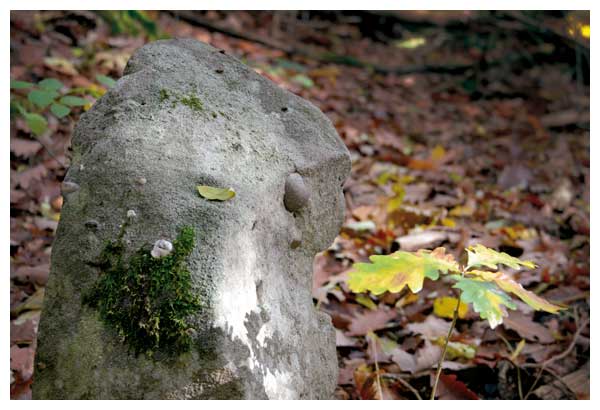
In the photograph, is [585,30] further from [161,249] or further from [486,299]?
[161,249]

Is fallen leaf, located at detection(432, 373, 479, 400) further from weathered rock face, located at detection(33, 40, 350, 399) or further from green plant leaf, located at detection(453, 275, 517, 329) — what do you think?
green plant leaf, located at detection(453, 275, 517, 329)

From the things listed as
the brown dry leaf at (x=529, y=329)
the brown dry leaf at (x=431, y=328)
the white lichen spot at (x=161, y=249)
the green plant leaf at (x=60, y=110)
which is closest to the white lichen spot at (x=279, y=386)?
the white lichen spot at (x=161, y=249)

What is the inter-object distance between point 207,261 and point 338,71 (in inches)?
226

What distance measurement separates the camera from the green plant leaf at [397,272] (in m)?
1.47

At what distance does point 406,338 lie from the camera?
2648mm

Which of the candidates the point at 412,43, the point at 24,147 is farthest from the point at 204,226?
the point at 412,43

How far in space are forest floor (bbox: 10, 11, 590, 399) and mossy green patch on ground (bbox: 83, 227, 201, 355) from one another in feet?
2.74

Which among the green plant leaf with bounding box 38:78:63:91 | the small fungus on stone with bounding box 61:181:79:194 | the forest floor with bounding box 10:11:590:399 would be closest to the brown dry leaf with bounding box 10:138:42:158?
the forest floor with bounding box 10:11:590:399

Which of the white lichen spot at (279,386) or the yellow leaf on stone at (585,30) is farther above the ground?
the yellow leaf on stone at (585,30)

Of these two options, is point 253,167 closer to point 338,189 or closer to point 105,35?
point 338,189

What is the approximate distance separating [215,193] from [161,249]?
23 cm

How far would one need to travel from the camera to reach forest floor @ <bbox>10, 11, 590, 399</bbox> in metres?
2.52

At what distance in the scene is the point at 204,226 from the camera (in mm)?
1508

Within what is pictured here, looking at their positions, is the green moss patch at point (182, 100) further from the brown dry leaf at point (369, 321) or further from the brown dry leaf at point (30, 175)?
the brown dry leaf at point (30, 175)
